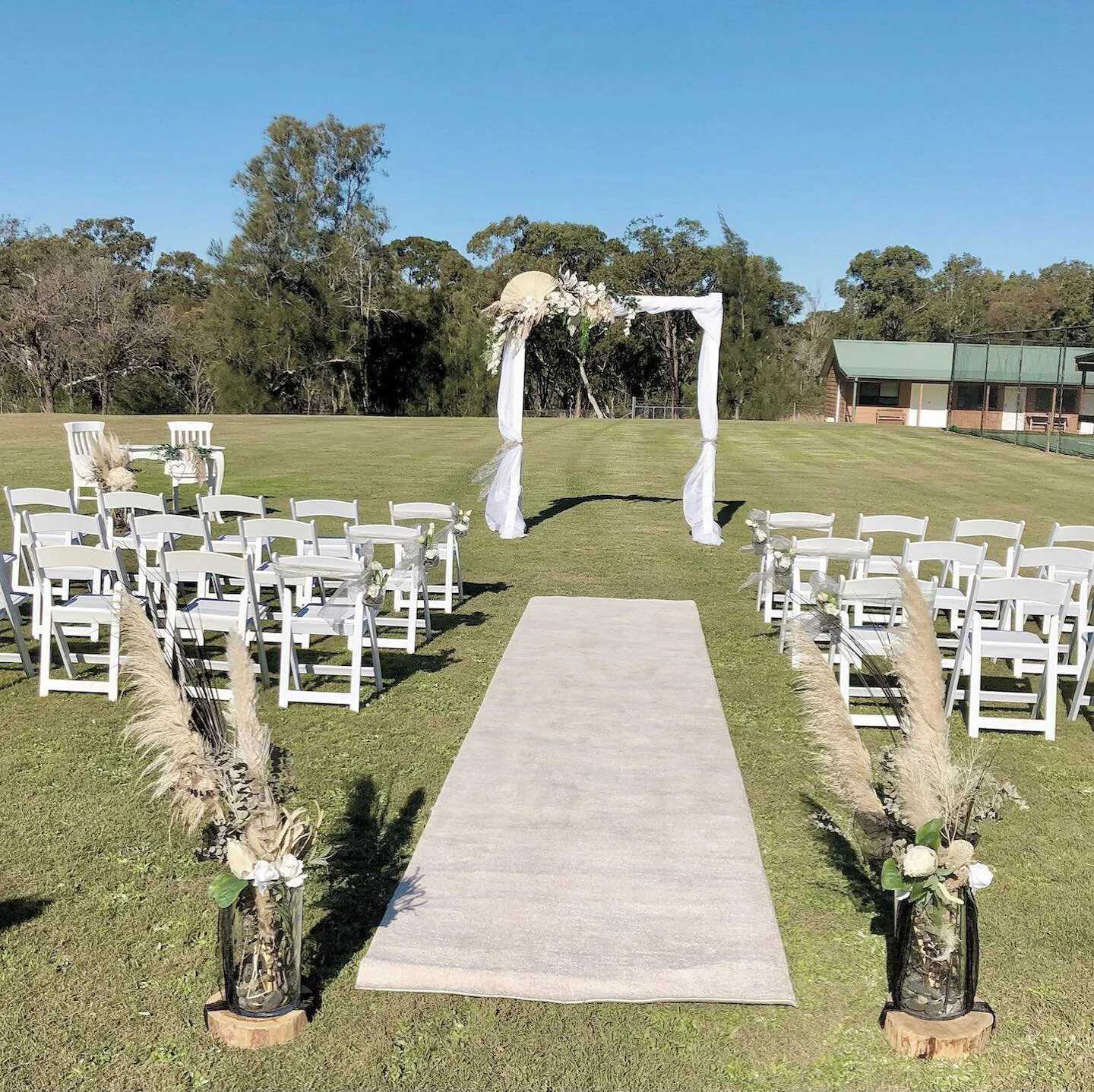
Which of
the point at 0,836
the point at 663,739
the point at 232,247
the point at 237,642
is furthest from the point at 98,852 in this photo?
the point at 232,247

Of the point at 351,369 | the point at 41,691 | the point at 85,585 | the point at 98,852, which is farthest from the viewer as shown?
the point at 351,369

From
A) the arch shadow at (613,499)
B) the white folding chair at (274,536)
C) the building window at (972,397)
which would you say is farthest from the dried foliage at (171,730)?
the building window at (972,397)

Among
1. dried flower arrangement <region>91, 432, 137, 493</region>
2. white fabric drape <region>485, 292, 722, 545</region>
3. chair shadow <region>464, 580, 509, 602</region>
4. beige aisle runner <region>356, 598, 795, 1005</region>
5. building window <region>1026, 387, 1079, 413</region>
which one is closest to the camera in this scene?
beige aisle runner <region>356, 598, 795, 1005</region>

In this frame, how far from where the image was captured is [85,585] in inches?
461

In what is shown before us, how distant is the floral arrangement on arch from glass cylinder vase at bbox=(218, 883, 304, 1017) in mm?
10920

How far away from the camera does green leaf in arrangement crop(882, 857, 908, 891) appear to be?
3686 millimetres


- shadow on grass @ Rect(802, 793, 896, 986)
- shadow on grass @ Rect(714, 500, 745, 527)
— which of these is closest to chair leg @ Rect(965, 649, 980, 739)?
shadow on grass @ Rect(802, 793, 896, 986)

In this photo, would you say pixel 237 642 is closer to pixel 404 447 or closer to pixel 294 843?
pixel 294 843

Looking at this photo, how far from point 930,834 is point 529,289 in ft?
37.8

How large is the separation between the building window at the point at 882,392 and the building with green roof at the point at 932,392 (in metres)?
0.03

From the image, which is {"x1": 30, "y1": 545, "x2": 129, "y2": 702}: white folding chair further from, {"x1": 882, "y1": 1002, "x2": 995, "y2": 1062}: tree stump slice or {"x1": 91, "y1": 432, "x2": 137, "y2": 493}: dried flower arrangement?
{"x1": 882, "y1": 1002, "x2": 995, "y2": 1062}: tree stump slice

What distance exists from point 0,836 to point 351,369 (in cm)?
4766

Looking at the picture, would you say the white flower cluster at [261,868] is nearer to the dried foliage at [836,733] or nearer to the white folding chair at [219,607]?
the dried foliage at [836,733]

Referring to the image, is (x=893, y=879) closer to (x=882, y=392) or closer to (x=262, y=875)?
(x=262, y=875)
